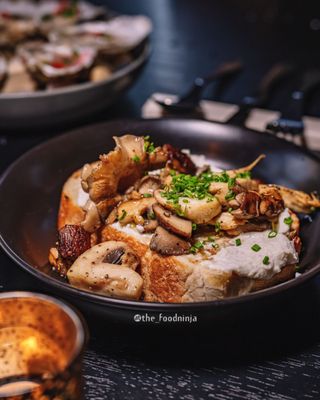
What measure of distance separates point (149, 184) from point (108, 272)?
346 mm

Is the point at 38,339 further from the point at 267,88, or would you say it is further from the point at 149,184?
the point at 267,88

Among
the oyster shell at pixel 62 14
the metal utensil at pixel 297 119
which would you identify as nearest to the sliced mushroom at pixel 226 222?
the metal utensil at pixel 297 119

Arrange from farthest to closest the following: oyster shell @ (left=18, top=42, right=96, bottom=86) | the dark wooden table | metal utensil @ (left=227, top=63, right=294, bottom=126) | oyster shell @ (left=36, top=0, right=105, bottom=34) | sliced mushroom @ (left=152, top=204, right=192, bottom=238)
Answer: oyster shell @ (left=36, top=0, right=105, bottom=34)
oyster shell @ (left=18, top=42, right=96, bottom=86)
metal utensil @ (left=227, top=63, right=294, bottom=126)
sliced mushroom @ (left=152, top=204, right=192, bottom=238)
the dark wooden table

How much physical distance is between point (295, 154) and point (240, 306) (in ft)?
2.52

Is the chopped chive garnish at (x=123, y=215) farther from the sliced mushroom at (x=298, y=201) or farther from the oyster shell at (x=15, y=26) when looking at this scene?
the oyster shell at (x=15, y=26)

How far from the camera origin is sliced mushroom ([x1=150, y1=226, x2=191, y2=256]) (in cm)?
150

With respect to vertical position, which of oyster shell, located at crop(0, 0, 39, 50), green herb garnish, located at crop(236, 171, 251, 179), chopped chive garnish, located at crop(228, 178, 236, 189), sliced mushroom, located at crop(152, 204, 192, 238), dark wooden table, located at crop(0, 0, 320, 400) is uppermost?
oyster shell, located at crop(0, 0, 39, 50)

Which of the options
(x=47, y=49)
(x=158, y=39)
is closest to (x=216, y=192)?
(x=47, y=49)

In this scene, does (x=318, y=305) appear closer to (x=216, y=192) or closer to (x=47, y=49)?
(x=216, y=192)

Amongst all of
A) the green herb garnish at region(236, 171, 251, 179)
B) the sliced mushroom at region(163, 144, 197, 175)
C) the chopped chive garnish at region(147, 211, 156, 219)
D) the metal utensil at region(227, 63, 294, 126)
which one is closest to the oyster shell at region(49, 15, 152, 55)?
the metal utensil at region(227, 63, 294, 126)

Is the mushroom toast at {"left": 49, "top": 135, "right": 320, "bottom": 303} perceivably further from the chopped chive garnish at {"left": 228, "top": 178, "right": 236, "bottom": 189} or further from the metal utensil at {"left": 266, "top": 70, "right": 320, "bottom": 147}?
the metal utensil at {"left": 266, "top": 70, "right": 320, "bottom": 147}

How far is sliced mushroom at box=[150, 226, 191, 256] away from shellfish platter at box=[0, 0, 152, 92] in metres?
1.23

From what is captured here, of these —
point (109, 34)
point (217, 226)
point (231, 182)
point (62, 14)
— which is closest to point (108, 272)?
point (217, 226)

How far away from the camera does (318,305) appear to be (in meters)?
1.61
